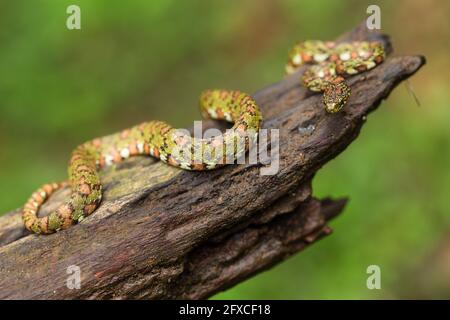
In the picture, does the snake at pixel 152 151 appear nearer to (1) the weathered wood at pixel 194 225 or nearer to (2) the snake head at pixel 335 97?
(1) the weathered wood at pixel 194 225

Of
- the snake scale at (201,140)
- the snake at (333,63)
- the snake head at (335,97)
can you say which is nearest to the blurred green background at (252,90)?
the snake at (333,63)

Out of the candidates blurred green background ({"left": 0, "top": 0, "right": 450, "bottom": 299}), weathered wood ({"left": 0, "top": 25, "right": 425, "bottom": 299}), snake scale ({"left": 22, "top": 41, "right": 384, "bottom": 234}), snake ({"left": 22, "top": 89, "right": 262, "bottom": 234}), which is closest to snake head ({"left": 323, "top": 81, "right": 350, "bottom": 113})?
snake scale ({"left": 22, "top": 41, "right": 384, "bottom": 234})

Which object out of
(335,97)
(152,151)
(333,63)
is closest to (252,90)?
(333,63)

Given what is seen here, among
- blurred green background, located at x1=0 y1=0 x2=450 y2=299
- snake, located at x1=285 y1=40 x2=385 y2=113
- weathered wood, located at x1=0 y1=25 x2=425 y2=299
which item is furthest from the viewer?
blurred green background, located at x1=0 y1=0 x2=450 y2=299

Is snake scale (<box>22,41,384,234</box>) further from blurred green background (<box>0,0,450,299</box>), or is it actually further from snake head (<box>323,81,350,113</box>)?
blurred green background (<box>0,0,450,299</box>)

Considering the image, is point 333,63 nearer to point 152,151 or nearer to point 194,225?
point 152,151

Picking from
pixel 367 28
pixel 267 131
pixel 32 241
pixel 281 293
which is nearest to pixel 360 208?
pixel 281 293
